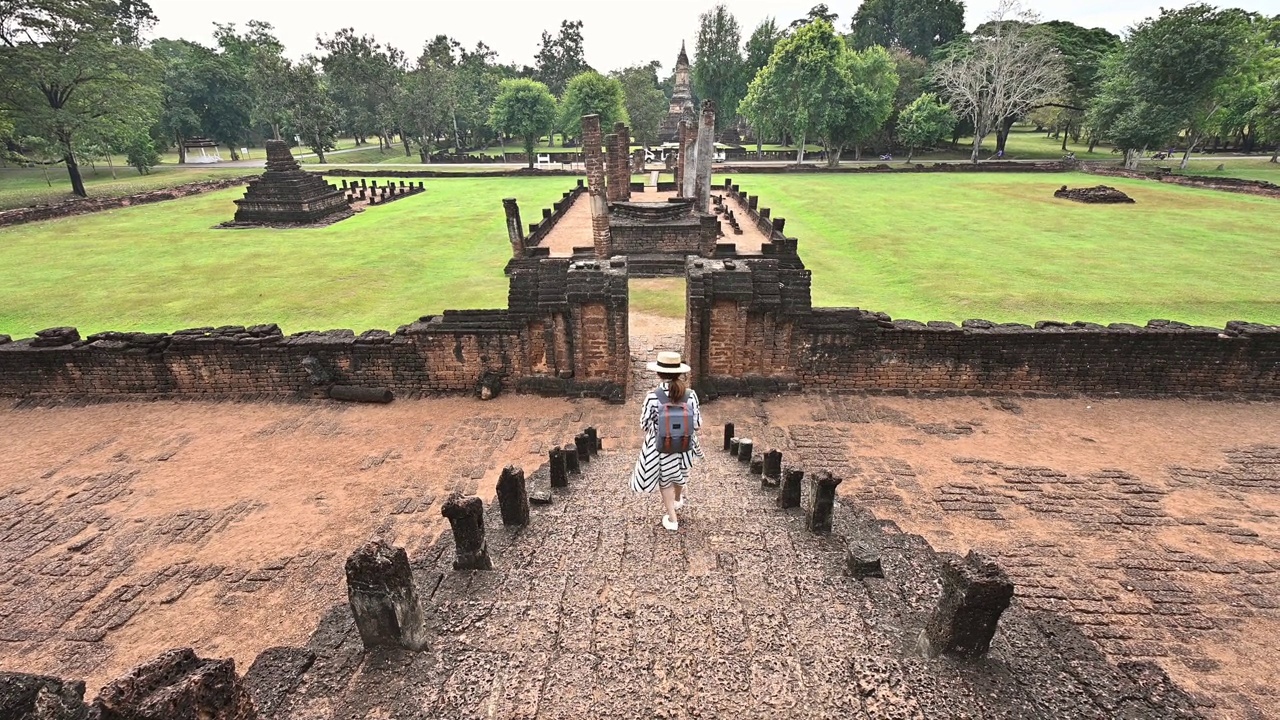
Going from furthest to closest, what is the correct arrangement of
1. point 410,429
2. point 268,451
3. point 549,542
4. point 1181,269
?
point 1181,269 < point 410,429 < point 268,451 < point 549,542

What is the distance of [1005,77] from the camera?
39.4 metres

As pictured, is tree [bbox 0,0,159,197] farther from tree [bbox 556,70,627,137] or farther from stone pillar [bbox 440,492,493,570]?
stone pillar [bbox 440,492,493,570]

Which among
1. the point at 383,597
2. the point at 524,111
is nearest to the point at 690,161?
the point at 383,597

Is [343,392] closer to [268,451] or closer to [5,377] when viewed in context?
[268,451]

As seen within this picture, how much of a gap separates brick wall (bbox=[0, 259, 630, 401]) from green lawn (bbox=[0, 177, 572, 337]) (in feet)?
9.19

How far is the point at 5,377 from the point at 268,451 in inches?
211

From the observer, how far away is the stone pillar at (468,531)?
374 centimetres

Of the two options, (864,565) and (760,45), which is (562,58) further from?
(864,565)

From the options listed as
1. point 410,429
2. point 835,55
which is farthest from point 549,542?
point 835,55

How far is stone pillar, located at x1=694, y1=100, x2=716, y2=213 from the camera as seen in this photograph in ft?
60.8

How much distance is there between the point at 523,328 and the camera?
855cm

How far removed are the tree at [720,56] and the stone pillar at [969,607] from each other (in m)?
63.1

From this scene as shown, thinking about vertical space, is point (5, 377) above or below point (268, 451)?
above

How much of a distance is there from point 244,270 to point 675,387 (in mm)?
16919
